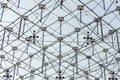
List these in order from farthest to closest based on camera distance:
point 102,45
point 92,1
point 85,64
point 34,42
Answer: point 85,64 < point 102,45 < point 34,42 < point 92,1

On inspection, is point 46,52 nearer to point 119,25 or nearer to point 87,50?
point 87,50

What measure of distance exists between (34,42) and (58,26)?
8.16 ft

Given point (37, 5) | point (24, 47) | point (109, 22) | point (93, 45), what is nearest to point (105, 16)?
point (109, 22)

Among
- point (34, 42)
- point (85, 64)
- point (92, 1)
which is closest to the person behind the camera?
point (92, 1)

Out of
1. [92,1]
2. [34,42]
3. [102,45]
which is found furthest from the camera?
[102,45]

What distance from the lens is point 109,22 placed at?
24.8 metres

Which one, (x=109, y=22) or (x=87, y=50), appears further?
(x=87, y=50)

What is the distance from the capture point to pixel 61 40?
1037 inches

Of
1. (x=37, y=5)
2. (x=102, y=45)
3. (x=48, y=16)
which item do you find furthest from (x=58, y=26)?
(x=102, y=45)

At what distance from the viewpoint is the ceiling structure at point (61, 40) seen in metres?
23.8

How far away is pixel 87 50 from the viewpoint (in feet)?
91.3

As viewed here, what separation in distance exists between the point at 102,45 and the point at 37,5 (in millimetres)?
7875

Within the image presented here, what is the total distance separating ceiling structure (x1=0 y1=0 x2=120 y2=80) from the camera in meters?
23.8

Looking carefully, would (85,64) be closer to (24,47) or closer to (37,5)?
(24,47)
